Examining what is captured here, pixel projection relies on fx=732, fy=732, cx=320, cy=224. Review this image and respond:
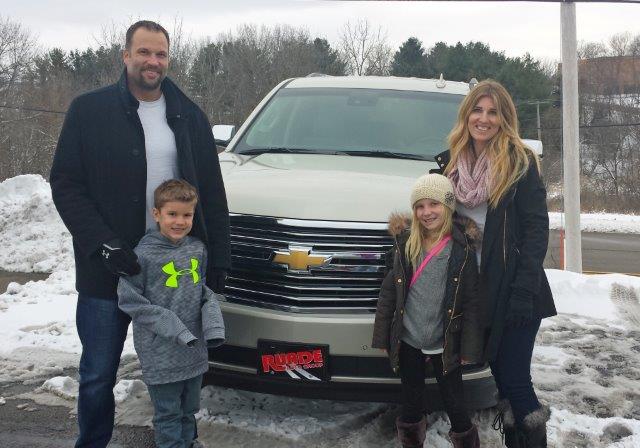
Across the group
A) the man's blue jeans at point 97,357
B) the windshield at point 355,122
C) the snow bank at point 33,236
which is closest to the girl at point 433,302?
the man's blue jeans at point 97,357

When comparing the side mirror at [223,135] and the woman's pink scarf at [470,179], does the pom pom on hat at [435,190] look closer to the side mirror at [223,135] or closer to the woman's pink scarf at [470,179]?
the woman's pink scarf at [470,179]

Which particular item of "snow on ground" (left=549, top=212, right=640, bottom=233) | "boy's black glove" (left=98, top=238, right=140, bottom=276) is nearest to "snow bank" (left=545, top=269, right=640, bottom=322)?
"boy's black glove" (left=98, top=238, right=140, bottom=276)

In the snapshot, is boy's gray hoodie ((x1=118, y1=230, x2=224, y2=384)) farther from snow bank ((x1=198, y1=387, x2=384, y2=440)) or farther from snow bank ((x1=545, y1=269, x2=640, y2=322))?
snow bank ((x1=545, y1=269, x2=640, y2=322))

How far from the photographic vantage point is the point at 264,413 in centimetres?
411

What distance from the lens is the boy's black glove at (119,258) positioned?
2.90 metres

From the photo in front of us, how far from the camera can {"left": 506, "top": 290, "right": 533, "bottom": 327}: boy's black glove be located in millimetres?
2969

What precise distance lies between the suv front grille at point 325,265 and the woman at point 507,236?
47 centimetres

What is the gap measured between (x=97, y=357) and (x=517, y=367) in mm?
1801

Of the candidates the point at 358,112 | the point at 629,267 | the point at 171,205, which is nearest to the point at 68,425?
the point at 171,205

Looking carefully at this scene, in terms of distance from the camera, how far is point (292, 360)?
335 centimetres

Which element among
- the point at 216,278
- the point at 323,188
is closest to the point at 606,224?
the point at 323,188

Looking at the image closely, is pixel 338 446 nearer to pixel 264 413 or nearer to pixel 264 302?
pixel 264 413

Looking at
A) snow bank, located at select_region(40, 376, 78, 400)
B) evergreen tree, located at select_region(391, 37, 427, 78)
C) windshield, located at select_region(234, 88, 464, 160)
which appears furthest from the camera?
evergreen tree, located at select_region(391, 37, 427, 78)

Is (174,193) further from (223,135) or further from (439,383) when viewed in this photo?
(223,135)
